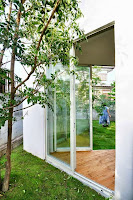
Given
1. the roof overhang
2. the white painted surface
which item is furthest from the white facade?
the white painted surface

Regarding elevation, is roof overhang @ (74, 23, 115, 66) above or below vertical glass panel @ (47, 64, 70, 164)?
above

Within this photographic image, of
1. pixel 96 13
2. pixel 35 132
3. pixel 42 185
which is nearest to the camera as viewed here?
pixel 96 13

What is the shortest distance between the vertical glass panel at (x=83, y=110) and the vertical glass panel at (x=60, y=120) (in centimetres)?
77

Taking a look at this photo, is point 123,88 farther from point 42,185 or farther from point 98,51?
point 98,51

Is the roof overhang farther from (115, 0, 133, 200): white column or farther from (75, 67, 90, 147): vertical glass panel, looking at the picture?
(115, 0, 133, 200): white column

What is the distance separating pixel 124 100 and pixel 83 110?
2.04 m

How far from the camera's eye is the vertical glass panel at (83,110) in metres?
3.53

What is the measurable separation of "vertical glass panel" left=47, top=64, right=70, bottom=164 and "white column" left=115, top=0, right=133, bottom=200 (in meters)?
1.02

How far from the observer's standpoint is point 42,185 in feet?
7.29

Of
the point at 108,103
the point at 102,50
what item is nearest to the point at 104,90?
the point at 108,103

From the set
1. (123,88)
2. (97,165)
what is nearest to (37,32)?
(123,88)

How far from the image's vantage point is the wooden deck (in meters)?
2.27

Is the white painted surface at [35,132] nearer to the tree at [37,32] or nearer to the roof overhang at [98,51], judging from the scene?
the tree at [37,32]

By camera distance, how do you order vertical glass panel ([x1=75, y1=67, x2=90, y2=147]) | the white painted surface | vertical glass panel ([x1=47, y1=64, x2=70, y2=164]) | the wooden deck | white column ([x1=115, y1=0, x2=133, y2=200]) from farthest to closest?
vertical glass panel ([x1=75, y1=67, x2=90, y2=147])
the white painted surface
vertical glass panel ([x1=47, y1=64, x2=70, y2=164])
the wooden deck
white column ([x1=115, y1=0, x2=133, y2=200])
